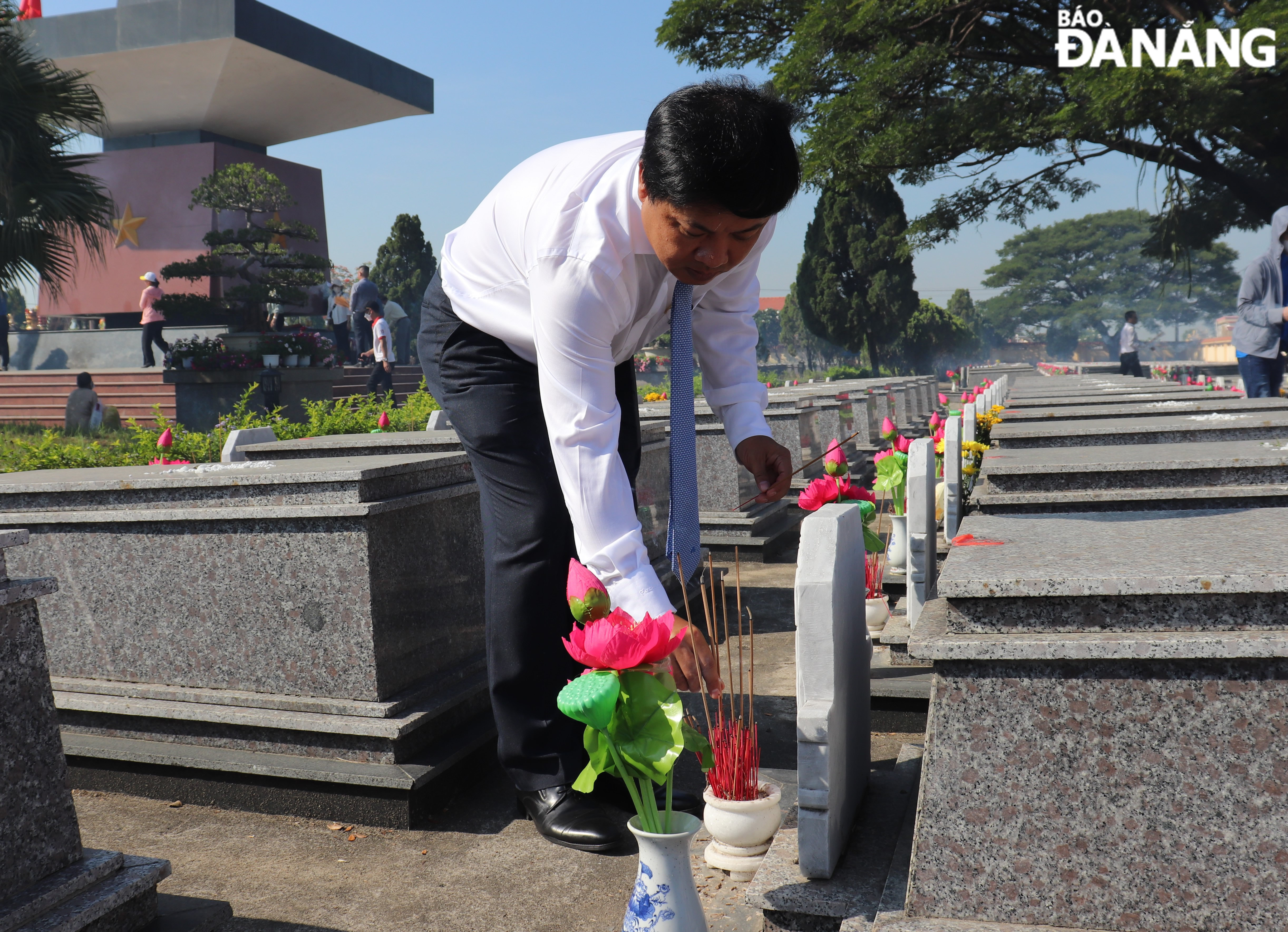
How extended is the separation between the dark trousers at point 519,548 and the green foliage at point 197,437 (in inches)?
95.9

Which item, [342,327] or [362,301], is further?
[342,327]

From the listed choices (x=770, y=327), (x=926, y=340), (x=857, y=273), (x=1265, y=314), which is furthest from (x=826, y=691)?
(x=770, y=327)

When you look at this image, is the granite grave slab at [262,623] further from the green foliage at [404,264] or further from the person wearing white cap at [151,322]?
the green foliage at [404,264]

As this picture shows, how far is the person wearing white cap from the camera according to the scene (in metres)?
19.9

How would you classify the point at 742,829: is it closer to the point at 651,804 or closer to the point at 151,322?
the point at 651,804

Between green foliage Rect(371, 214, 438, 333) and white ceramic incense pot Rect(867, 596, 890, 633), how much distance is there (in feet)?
128

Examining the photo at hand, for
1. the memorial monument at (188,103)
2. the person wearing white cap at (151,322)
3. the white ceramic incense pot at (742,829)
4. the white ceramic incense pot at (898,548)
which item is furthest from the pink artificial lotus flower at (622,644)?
the memorial monument at (188,103)

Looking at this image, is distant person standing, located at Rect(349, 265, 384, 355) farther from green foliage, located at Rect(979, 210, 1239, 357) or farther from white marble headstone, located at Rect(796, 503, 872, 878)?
green foliage, located at Rect(979, 210, 1239, 357)

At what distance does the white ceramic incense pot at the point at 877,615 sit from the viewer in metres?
3.99

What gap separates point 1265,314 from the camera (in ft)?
21.8

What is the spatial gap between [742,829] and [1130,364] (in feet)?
64.9

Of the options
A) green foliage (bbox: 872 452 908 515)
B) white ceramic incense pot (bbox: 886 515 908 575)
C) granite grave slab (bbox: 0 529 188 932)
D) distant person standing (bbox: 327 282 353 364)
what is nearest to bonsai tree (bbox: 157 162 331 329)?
distant person standing (bbox: 327 282 353 364)

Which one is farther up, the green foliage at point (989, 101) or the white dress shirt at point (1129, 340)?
the green foliage at point (989, 101)

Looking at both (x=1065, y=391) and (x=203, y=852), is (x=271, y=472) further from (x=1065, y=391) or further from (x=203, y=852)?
(x=1065, y=391)
